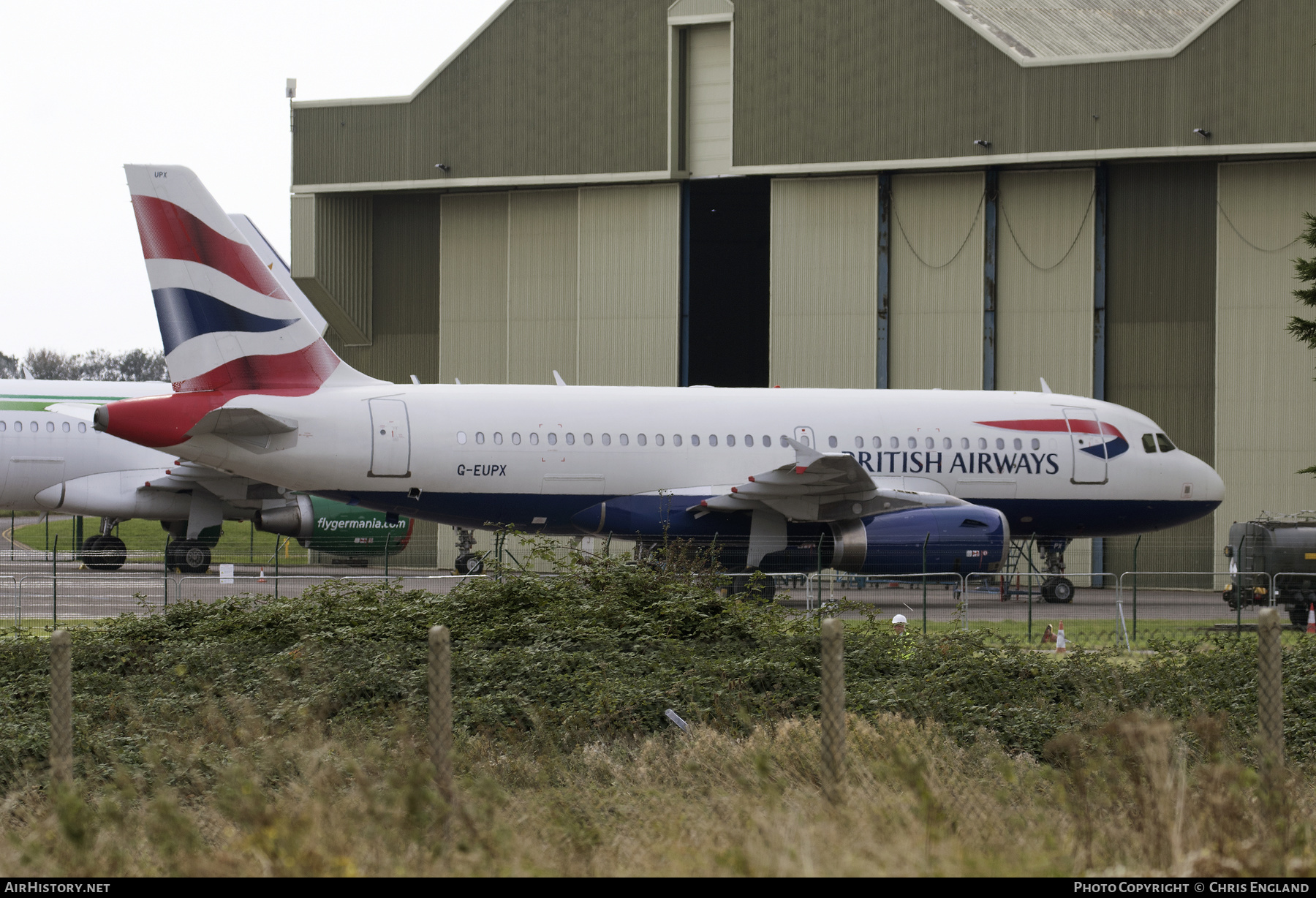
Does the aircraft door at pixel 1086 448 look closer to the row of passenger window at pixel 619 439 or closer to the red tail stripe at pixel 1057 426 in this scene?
the red tail stripe at pixel 1057 426

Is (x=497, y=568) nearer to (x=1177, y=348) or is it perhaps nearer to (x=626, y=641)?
(x=626, y=641)

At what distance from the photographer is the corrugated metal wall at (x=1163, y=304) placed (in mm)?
30656

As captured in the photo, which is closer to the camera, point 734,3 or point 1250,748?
point 1250,748

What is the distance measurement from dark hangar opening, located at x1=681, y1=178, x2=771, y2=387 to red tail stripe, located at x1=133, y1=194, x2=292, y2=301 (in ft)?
59.1

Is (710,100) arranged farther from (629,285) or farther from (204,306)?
(204,306)

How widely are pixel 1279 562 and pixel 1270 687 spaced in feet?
48.9

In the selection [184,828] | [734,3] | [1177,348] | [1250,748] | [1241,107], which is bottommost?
[1250,748]

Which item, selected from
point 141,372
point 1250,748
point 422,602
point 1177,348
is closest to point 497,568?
point 422,602

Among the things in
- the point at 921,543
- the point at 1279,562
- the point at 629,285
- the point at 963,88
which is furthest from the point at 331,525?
the point at 1279,562

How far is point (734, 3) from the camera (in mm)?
30812

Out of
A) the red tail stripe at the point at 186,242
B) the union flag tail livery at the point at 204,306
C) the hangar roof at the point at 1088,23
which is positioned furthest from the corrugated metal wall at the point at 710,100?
the red tail stripe at the point at 186,242

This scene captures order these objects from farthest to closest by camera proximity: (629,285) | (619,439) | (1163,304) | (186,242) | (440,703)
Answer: (629,285), (1163,304), (619,439), (186,242), (440,703)

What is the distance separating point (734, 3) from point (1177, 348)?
42.5ft

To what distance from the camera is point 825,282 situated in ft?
104
